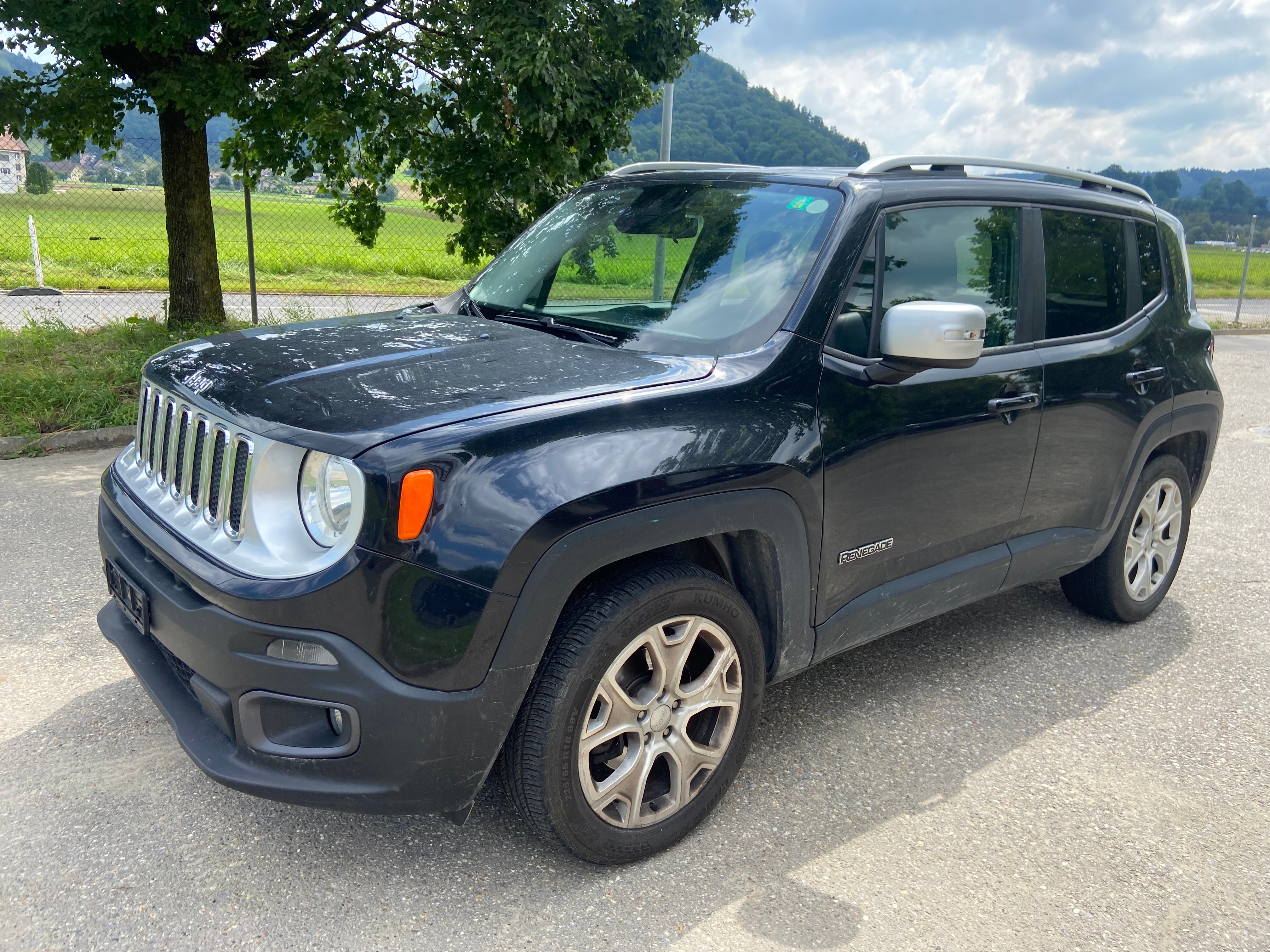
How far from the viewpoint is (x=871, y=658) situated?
162 inches

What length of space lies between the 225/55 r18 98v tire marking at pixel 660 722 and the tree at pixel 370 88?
532 centimetres

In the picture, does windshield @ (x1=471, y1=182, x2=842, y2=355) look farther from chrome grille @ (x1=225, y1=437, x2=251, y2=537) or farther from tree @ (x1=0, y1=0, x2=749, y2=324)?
tree @ (x1=0, y1=0, x2=749, y2=324)

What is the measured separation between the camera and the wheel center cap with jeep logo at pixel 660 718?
2666 mm

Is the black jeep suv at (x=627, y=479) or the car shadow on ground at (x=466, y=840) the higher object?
the black jeep suv at (x=627, y=479)

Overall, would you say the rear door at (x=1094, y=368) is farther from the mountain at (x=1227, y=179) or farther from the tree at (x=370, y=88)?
the mountain at (x=1227, y=179)

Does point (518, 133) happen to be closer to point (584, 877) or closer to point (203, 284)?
point (203, 284)

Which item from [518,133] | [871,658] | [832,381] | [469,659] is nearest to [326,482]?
[469,659]

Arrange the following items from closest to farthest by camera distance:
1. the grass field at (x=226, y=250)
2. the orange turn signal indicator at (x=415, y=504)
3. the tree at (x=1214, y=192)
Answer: the orange turn signal indicator at (x=415, y=504)
the grass field at (x=226, y=250)
the tree at (x=1214, y=192)

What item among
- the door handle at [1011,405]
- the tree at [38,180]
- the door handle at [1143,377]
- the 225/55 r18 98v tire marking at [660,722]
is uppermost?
the tree at [38,180]

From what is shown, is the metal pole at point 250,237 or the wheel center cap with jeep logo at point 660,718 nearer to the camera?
the wheel center cap with jeep logo at point 660,718

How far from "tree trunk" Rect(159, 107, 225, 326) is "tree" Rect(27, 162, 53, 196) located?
5.74 meters

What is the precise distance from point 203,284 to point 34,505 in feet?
15.5

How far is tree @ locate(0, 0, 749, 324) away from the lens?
7.07m

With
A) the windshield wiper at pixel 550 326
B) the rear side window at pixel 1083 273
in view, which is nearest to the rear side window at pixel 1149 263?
the rear side window at pixel 1083 273
